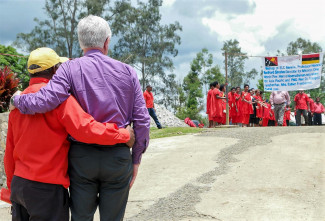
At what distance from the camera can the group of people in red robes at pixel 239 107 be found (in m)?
14.8

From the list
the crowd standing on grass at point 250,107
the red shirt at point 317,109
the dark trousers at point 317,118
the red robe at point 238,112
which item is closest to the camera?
the crowd standing on grass at point 250,107

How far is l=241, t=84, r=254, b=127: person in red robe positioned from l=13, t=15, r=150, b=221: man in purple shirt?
1372cm

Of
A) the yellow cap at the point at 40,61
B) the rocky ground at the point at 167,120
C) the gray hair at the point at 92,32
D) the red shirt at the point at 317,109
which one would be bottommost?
the rocky ground at the point at 167,120

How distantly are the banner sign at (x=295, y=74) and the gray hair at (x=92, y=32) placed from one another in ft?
40.9

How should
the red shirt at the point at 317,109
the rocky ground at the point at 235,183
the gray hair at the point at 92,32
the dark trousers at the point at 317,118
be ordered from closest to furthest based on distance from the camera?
the gray hair at the point at 92,32 → the rocky ground at the point at 235,183 → the red shirt at the point at 317,109 → the dark trousers at the point at 317,118

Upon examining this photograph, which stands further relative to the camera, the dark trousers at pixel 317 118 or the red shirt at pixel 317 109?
the dark trousers at pixel 317 118

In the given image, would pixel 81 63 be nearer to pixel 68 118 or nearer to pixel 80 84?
pixel 80 84

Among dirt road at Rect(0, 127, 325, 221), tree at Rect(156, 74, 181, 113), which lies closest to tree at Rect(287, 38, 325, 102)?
tree at Rect(156, 74, 181, 113)

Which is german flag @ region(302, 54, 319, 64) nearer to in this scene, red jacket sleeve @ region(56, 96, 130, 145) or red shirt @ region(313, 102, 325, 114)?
red shirt @ region(313, 102, 325, 114)

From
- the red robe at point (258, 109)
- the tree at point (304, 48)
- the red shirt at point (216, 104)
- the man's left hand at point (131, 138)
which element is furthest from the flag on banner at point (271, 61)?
the tree at point (304, 48)

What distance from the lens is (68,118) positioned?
233 centimetres

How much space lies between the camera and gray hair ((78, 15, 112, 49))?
100 inches

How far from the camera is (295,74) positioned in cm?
1449

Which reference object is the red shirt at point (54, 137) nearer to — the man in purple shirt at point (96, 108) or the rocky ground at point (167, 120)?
the man in purple shirt at point (96, 108)
